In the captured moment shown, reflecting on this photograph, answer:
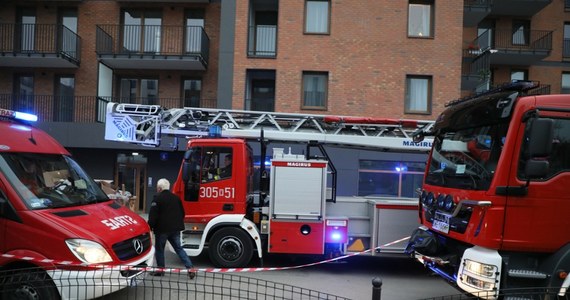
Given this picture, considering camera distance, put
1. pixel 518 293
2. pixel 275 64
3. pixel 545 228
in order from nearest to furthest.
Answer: pixel 518 293 → pixel 545 228 → pixel 275 64

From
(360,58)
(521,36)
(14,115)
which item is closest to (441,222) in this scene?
(14,115)

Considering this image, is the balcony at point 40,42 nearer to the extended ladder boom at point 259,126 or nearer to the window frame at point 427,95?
the extended ladder boom at point 259,126

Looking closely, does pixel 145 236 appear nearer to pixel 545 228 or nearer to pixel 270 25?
pixel 545 228

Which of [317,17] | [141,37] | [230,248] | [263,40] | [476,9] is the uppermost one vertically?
[476,9]

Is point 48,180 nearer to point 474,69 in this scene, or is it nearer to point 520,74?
point 474,69

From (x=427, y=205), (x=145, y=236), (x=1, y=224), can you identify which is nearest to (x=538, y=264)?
(x=427, y=205)

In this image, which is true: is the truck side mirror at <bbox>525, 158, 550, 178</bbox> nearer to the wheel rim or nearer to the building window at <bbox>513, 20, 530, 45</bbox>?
the wheel rim

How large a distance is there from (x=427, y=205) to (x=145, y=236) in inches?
160

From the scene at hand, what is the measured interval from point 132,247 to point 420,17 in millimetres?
14658

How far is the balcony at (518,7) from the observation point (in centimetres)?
1925

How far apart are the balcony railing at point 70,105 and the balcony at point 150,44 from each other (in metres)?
1.41

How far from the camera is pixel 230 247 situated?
25.8 ft

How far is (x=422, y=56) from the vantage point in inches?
637

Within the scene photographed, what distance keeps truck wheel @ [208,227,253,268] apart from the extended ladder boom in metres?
1.84
